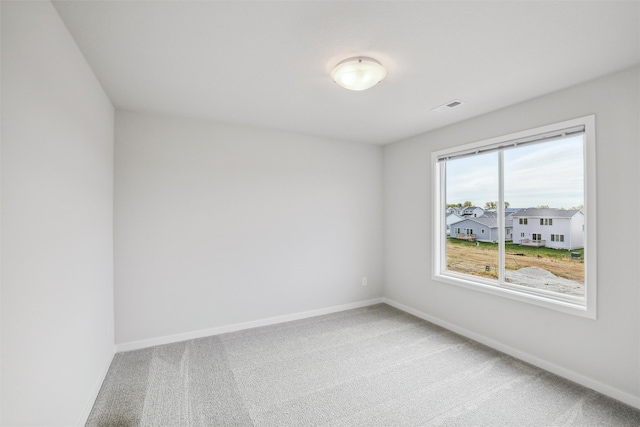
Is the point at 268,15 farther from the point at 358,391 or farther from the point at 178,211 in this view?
the point at 358,391

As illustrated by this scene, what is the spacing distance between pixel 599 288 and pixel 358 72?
2.57 meters

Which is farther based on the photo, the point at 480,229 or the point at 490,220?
the point at 480,229

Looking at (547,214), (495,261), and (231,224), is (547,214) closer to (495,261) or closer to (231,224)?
(495,261)

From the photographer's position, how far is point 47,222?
1.50m

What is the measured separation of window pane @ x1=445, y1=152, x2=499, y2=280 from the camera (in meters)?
3.25

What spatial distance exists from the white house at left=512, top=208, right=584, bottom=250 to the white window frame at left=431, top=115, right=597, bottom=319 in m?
0.17

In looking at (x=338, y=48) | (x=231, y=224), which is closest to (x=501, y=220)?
(x=338, y=48)

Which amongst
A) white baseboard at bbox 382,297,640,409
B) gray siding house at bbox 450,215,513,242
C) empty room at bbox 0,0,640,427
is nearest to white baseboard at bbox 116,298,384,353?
empty room at bbox 0,0,640,427

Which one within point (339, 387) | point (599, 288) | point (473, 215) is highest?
point (473, 215)

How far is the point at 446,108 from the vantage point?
117 inches

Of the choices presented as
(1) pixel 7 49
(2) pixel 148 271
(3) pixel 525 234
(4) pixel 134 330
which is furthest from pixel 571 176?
(4) pixel 134 330

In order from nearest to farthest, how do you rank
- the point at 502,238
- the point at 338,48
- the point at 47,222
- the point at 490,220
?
the point at 47,222
the point at 338,48
the point at 502,238
the point at 490,220

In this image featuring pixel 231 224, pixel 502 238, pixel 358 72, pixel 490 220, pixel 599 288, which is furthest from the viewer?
pixel 231 224

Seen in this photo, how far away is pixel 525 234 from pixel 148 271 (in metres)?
4.00
